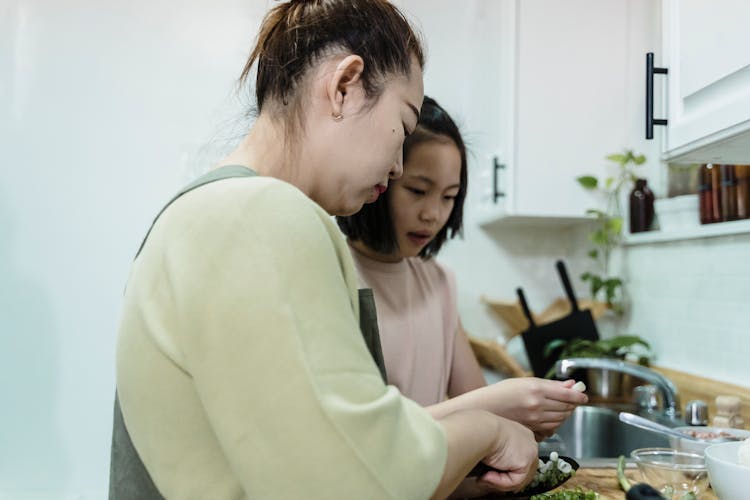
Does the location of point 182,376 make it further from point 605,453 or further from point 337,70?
point 605,453

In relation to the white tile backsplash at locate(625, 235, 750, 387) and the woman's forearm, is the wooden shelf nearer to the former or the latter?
the white tile backsplash at locate(625, 235, 750, 387)

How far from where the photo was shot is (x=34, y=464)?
1965 mm

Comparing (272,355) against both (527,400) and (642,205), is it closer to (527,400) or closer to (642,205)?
(527,400)

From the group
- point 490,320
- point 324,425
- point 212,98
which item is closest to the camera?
point 324,425

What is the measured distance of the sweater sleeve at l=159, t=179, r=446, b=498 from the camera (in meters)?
0.48

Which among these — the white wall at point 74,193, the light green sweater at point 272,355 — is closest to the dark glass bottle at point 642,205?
the white wall at point 74,193

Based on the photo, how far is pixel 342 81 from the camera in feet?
2.25

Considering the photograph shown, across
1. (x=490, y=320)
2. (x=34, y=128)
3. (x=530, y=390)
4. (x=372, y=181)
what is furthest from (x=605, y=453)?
(x=34, y=128)

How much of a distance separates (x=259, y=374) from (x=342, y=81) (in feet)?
1.08

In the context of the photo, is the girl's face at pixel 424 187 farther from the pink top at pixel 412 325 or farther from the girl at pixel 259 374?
the girl at pixel 259 374

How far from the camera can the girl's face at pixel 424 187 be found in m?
1.28

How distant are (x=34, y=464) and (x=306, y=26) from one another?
1739mm

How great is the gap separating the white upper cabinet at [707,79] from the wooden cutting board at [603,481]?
0.49 metres

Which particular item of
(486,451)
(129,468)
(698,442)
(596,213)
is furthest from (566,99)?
(129,468)
